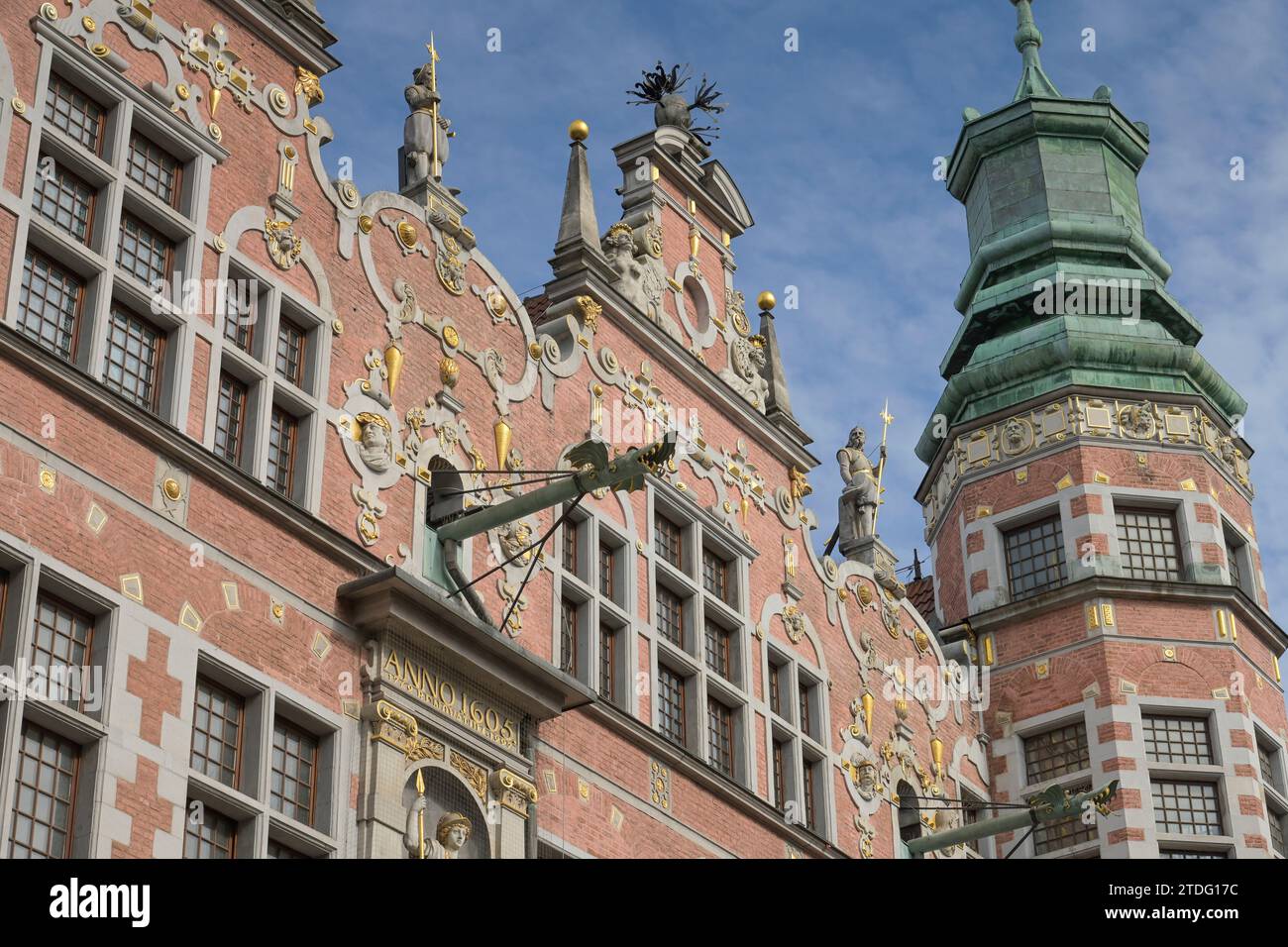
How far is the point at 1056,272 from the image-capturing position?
3553 cm

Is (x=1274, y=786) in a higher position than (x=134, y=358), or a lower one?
lower

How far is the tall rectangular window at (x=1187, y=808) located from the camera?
3078cm

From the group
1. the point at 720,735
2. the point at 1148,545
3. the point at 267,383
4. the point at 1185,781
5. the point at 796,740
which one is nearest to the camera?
the point at 267,383

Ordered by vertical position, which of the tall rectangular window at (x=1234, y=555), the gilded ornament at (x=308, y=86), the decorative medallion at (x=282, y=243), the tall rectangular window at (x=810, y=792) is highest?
the gilded ornament at (x=308, y=86)

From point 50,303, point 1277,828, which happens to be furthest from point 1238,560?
point 50,303

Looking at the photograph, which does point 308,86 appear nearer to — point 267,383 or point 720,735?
point 267,383

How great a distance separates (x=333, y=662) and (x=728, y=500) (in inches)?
310

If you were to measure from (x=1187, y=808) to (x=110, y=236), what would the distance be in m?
16.2

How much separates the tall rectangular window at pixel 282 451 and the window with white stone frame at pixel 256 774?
2.12m

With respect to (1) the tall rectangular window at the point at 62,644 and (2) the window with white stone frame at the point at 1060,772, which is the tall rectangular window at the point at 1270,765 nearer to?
(2) the window with white stone frame at the point at 1060,772

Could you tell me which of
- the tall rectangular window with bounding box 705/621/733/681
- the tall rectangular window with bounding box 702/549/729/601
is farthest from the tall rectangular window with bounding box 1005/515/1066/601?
the tall rectangular window with bounding box 705/621/733/681

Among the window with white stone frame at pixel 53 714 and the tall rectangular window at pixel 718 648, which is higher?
the tall rectangular window at pixel 718 648

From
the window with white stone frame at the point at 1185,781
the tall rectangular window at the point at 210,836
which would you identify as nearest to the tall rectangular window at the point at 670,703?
the tall rectangular window at the point at 210,836
